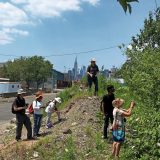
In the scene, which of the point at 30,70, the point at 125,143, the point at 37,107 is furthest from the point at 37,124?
the point at 30,70

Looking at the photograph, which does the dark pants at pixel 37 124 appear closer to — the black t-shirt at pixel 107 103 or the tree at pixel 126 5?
the black t-shirt at pixel 107 103

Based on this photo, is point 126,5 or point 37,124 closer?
point 126,5

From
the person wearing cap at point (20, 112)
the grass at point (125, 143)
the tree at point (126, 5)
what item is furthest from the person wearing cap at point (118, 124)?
the tree at point (126, 5)

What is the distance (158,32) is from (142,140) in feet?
83.0

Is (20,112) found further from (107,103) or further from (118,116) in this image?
(118,116)

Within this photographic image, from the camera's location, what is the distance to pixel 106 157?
39.9ft

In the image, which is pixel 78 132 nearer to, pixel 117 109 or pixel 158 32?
pixel 117 109

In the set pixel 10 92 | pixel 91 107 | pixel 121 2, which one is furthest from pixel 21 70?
pixel 121 2

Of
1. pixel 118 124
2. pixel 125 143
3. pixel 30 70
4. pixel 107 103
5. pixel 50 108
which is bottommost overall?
pixel 125 143

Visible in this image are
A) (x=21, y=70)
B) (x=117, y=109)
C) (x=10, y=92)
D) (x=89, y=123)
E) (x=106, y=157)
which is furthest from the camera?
(x=21, y=70)

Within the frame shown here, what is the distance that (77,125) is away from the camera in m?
15.9

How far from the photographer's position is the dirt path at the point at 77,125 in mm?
14172

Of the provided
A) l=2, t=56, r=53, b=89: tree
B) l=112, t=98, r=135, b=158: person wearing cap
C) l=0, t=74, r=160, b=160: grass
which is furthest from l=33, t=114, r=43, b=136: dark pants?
l=2, t=56, r=53, b=89: tree

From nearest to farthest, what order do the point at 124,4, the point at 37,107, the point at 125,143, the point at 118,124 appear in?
the point at 124,4, the point at 125,143, the point at 118,124, the point at 37,107
